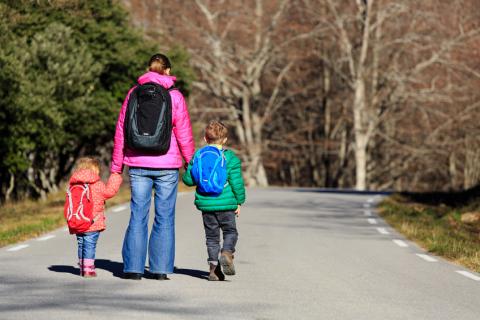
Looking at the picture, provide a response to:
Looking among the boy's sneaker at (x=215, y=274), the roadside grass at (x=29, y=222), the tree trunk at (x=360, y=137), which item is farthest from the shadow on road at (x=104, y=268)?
the tree trunk at (x=360, y=137)

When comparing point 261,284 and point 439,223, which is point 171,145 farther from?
point 439,223

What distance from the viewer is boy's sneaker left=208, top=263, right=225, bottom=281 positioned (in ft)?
31.6

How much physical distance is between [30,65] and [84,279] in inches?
660

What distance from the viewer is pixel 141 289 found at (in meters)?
8.85

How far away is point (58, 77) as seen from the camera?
2691cm

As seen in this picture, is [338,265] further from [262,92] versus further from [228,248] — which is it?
[262,92]

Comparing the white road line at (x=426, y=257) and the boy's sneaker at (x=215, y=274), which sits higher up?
the boy's sneaker at (x=215, y=274)

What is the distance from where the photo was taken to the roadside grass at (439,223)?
13.3 m

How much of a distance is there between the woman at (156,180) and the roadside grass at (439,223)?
12.3ft

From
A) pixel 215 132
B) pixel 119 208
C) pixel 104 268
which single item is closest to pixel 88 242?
pixel 104 268

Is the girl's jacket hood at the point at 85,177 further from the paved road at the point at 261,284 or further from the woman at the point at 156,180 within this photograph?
the paved road at the point at 261,284

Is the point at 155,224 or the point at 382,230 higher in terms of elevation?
the point at 155,224

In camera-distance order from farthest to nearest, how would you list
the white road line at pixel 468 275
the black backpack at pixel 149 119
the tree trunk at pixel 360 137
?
the tree trunk at pixel 360 137
the white road line at pixel 468 275
the black backpack at pixel 149 119

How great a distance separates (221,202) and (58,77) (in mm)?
18141
